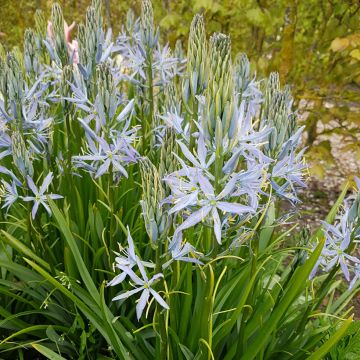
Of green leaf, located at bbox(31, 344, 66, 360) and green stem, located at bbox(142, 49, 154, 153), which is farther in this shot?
green stem, located at bbox(142, 49, 154, 153)

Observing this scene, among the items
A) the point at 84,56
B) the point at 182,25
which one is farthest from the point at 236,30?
the point at 84,56

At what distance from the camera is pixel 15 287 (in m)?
2.23

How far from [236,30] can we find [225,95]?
4.77 metres

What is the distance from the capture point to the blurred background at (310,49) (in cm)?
461

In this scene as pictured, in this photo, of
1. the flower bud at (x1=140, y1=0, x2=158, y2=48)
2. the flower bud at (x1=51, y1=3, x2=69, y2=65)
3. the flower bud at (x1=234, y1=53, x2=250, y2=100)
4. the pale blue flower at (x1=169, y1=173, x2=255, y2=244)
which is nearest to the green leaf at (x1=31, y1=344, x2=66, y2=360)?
the pale blue flower at (x1=169, y1=173, x2=255, y2=244)

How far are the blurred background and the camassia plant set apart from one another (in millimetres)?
1991

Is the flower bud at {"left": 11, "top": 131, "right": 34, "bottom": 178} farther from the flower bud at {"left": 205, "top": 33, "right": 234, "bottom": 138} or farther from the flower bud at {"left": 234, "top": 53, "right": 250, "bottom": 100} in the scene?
the flower bud at {"left": 234, "top": 53, "right": 250, "bottom": 100}

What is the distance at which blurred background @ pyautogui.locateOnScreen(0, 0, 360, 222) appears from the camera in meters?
4.61

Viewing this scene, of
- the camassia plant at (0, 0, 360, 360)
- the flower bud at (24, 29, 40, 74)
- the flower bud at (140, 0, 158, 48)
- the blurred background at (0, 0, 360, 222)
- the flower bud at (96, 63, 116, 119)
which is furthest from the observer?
the blurred background at (0, 0, 360, 222)

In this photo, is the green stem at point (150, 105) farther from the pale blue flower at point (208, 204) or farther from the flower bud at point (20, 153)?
the pale blue flower at point (208, 204)

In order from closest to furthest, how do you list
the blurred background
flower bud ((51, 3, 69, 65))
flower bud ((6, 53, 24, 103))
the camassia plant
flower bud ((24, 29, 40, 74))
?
1. the camassia plant
2. flower bud ((6, 53, 24, 103))
3. flower bud ((51, 3, 69, 65))
4. flower bud ((24, 29, 40, 74))
5. the blurred background

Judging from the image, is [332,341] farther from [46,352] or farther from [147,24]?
[147,24]

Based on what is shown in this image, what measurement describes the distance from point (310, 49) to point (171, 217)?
467 centimetres

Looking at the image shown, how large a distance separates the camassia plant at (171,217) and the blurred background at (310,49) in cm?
199
